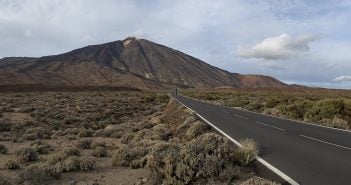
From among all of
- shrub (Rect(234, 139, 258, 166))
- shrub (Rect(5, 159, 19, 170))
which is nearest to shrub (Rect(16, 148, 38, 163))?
shrub (Rect(5, 159, 19, 170))

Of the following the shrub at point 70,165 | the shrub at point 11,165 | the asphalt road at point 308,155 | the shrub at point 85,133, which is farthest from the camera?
the shrub at point 85,133

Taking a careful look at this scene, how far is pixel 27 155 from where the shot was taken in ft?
44.1

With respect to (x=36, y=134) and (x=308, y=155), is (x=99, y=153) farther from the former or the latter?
(x=36, y=134)

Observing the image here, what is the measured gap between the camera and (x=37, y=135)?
2062cm

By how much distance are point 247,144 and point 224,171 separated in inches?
120

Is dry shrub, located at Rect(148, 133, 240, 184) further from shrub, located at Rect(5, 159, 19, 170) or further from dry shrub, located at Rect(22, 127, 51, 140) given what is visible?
dry shrub, located at Rect(22, 127, 51, 140)

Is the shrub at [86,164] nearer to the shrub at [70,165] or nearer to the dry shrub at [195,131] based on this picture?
the shrub at [70,165]

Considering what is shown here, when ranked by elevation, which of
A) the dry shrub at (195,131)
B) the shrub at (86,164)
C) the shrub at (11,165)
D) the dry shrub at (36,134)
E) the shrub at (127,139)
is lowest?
the dry shrub at (36,134)

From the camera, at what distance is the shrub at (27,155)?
525 inches

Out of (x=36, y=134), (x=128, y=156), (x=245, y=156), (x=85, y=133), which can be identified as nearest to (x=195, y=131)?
(x=128, y=156)

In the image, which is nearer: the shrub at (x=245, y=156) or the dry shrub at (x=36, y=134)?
the shrub at (x=245, y=156)

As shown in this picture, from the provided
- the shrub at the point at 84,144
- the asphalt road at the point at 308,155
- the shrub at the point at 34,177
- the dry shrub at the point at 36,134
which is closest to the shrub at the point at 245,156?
the asphalt road at the point at 308,155

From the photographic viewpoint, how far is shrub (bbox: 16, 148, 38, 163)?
43.7 ft

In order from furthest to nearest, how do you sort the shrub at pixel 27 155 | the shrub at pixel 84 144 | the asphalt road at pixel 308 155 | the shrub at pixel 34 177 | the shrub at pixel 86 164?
the shrub at pixel 84 144 < the shrub at pixel 27 155 < the shrub at pixel 86 164 < the shrub at pixel 34 177 < the asphalt road at pixel 308 155
